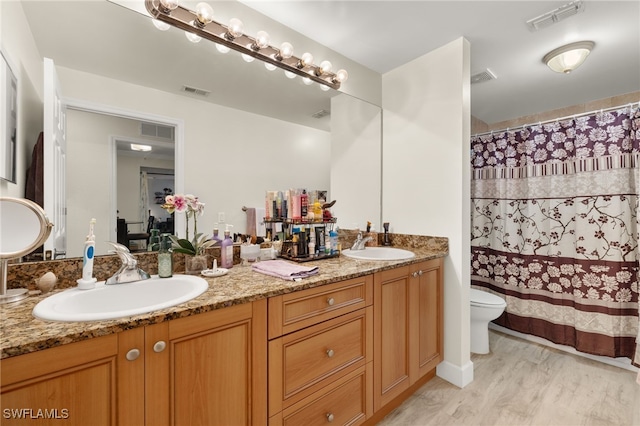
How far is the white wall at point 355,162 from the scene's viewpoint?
2.19 meters

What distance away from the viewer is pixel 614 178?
2.10 meters

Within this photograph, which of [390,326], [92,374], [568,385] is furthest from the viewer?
[568,385]

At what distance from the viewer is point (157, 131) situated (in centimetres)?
137

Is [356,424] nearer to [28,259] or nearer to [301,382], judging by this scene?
[301,382]

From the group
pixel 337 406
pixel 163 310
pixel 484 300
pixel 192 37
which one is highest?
pixel 192 37

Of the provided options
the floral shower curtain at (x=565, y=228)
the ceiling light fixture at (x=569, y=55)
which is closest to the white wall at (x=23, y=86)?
the ceiling light fixture at (x=569, y=55)

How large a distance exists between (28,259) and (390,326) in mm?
1645

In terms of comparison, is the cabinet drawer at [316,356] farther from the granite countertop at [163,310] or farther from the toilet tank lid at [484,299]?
the toilet tank lid at [484,299]

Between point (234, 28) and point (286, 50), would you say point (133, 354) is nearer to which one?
point (234, 28)

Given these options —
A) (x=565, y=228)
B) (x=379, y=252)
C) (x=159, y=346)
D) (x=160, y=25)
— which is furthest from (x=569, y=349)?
(x=160, y=25)

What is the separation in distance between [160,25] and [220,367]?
1.52m

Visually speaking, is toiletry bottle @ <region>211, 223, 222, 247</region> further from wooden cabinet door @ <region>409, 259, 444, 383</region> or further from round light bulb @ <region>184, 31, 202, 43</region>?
wooden cabinet door @ <region>409, 259, 444, 383</region>

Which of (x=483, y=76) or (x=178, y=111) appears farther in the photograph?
(x=483, y=76)

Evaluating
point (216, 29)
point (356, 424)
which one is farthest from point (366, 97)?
point (356, 424)
